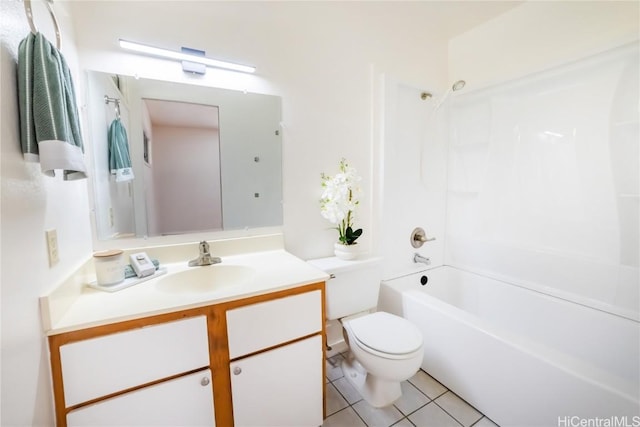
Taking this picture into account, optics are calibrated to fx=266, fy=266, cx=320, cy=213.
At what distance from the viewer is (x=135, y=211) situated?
1348 millimetres

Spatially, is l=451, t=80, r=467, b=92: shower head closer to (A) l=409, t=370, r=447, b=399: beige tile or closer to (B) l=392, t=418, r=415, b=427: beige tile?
(A) l=409, t=370, r=447, b=399: beige tile

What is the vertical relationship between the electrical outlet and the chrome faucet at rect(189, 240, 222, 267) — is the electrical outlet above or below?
above

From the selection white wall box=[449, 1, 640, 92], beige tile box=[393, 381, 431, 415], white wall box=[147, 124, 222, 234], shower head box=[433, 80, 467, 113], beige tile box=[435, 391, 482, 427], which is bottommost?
beige tile box=[393, 381, 431, 415]

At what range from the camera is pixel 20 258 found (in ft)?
2.32

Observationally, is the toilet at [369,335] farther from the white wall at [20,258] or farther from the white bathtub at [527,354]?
the white wall at [20,258]

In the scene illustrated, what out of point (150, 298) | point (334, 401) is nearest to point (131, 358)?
point (150, 298)

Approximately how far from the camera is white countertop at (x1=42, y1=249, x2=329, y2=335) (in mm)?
849

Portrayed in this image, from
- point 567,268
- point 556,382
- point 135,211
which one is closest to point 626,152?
point 567,268

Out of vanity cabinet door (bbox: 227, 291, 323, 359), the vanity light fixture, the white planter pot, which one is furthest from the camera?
the white planter pot

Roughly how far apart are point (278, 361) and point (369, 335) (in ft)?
1.68

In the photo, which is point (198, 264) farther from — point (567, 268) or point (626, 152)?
point (626, 152)

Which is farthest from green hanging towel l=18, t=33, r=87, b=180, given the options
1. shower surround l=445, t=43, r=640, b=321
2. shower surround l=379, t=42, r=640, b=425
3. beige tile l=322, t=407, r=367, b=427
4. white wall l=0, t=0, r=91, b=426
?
shower surround l=445, t=43, r=640, b=321

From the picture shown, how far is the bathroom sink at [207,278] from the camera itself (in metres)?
1.26

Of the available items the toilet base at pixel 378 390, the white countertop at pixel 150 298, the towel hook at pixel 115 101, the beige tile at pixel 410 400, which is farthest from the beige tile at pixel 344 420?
the towel hook at pixel 115 101
